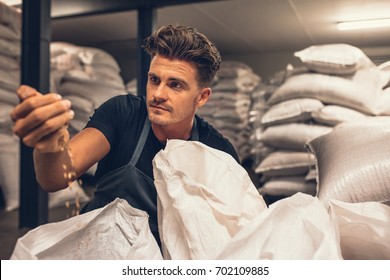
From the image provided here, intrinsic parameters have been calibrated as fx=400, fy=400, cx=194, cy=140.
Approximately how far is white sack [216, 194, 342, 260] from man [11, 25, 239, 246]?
316mm

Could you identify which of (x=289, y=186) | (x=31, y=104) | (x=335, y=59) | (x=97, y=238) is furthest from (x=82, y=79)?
(x=31, y=104)

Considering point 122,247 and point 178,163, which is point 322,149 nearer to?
point 178,163

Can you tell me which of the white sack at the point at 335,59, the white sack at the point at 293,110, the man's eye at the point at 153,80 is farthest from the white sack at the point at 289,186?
the man's eye at the point at 153,80

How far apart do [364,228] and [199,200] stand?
0.30 metres

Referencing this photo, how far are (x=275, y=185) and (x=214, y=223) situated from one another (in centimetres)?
183

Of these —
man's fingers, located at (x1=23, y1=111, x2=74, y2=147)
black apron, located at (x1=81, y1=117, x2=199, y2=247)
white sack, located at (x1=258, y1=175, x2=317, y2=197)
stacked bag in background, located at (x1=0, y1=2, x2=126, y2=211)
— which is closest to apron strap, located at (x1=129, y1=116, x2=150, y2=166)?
black apron, located at (x1=81, y1=117, x2=199, y2=247)

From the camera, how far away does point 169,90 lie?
984 millimetres

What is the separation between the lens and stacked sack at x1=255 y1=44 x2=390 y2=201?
2.08m

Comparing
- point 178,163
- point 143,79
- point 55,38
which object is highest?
point 55,38

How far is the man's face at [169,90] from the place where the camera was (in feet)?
3.16

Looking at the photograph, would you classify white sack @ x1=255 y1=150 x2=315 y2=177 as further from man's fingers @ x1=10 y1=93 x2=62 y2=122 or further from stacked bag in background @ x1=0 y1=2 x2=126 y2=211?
man's fingers @ x1=10 y1=93 x2=62 y2=122

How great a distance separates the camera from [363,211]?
70cm

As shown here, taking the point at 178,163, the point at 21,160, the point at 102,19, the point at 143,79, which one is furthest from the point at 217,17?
the point at 178,163
